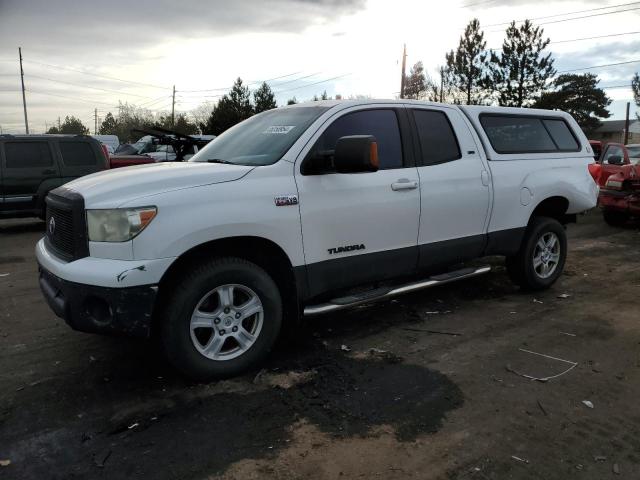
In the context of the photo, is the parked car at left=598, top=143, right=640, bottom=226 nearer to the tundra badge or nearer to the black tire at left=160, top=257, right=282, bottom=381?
the tundra badge

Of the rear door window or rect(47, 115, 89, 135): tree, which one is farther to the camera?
rect(47, 115, 89, 135): tree

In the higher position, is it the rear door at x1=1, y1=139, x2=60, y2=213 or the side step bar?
the rear door at x1=1, y1=139, x2=60, y2=213

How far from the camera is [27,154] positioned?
10383 mm

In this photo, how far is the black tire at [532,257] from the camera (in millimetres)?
5656

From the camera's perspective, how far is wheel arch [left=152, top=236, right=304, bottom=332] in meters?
3.45

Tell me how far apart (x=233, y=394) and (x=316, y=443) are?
795 mm

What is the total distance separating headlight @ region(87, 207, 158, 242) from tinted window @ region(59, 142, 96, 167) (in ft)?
27.4

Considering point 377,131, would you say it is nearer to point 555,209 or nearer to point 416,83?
point 555,209

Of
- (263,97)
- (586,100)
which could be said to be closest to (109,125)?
(263,97)

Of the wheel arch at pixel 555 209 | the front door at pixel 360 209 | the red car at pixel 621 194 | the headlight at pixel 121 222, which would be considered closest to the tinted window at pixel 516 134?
the wheel arch at pixel 555 209

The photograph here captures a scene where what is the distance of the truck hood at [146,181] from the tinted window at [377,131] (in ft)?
2.60

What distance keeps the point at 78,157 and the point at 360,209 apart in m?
8.62

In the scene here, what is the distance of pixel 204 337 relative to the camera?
369 cm

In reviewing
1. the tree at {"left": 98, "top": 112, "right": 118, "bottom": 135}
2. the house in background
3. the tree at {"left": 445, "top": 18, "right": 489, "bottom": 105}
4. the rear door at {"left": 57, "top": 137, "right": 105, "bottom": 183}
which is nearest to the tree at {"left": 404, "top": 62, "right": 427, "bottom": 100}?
the tree at {"left": 445, "top": 18, "right": 489, "bottom": 105}
